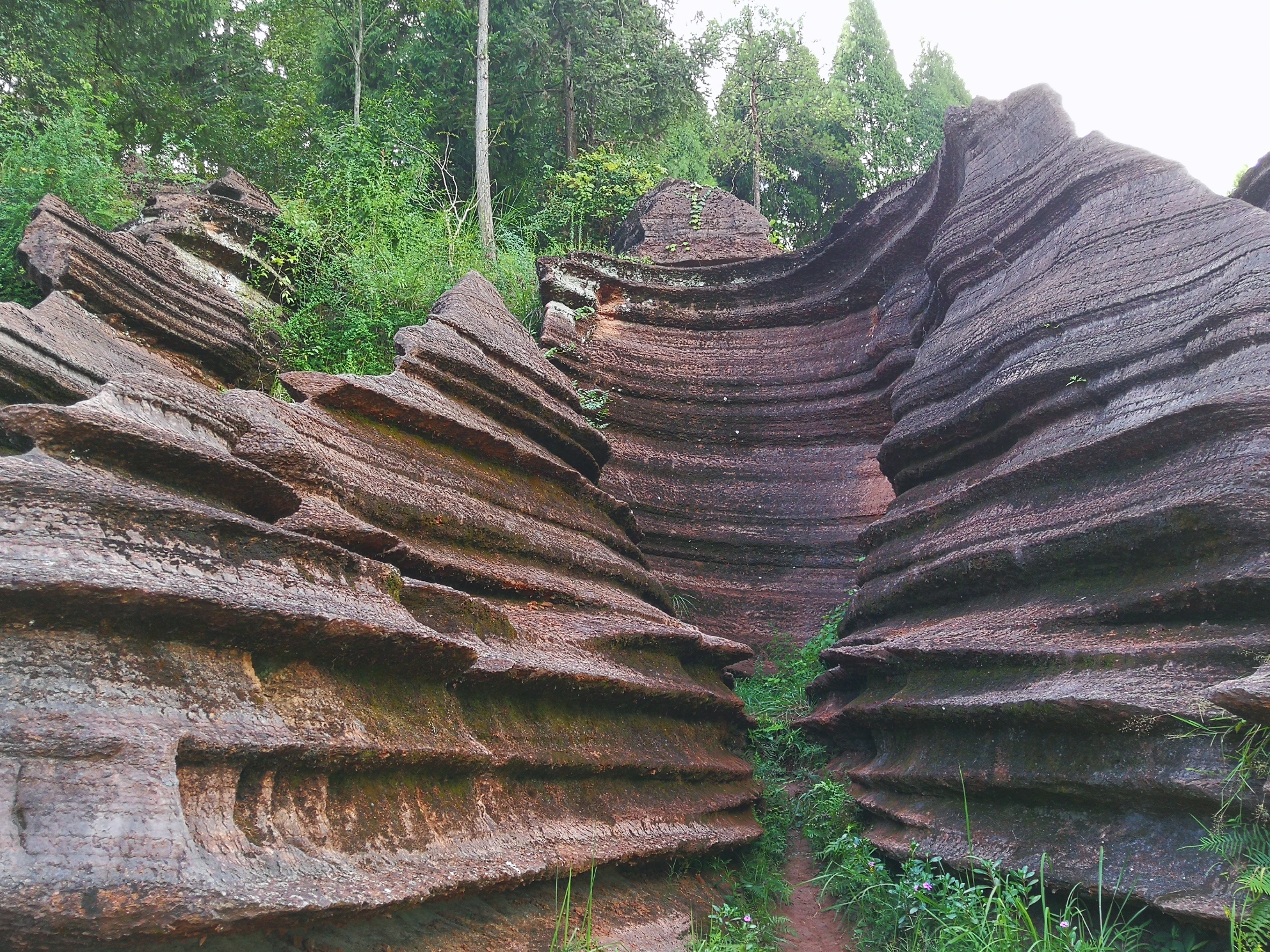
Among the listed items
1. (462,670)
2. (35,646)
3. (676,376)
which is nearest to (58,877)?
(35,646)

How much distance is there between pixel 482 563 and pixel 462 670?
836mm

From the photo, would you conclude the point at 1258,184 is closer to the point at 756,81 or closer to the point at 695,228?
the point at 695,228

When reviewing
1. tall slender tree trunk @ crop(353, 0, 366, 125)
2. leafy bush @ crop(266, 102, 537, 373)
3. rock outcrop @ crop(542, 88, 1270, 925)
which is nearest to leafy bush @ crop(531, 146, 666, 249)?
leafy bush @ crop(266, 102, 537, 373)

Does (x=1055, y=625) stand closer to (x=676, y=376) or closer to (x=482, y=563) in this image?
(x=482, y=563)

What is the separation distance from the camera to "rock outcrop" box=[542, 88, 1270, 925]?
9.43ft

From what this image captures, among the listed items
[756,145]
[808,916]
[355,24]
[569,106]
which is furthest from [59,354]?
[756,145]

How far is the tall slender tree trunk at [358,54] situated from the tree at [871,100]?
11.7 m

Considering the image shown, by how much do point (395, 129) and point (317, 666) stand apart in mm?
12747

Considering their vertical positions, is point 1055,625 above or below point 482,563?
below

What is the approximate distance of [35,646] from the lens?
6.30 ft

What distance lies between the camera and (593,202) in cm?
1270

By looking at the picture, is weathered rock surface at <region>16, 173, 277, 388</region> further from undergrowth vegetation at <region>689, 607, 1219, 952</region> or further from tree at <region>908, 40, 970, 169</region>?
tree at <region>908, 40, 970, 169</region>

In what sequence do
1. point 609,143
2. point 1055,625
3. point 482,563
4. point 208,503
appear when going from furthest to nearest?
point 609,143 → point 482,563 → point 1055,625 → point 208,503

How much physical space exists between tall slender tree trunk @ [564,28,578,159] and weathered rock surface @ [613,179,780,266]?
4.32m
